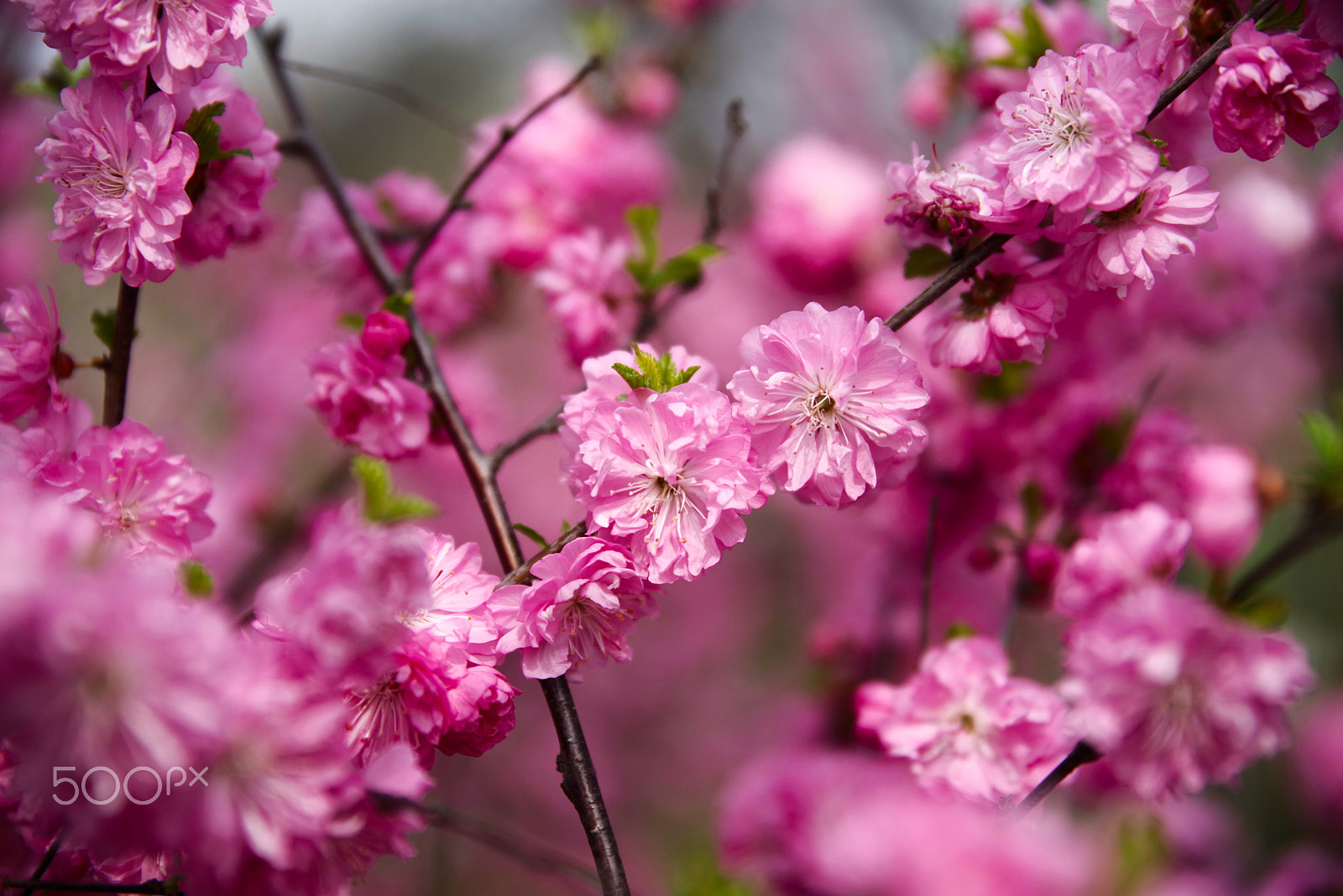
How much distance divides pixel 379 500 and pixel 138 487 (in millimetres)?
253

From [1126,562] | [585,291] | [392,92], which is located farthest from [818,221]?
[1126,562]

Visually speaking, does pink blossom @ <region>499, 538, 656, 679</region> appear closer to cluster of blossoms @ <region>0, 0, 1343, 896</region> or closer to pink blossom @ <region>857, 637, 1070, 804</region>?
cluster of blossoms @ <region>0, 0, 1343, 896</region>

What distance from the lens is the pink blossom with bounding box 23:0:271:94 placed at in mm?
797

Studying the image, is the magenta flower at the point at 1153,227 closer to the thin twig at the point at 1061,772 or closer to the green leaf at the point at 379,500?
the thin twig at the point at 1061,772

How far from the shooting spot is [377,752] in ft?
2.59

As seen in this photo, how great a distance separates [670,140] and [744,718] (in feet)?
9.87

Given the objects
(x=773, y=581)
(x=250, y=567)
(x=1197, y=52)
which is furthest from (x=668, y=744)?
(x=1197, y=52)

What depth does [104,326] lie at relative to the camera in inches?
37.3

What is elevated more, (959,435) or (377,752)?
(959,435)

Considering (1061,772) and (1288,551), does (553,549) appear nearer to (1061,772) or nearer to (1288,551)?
(1061,772)

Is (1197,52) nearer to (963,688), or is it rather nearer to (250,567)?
(963,688)

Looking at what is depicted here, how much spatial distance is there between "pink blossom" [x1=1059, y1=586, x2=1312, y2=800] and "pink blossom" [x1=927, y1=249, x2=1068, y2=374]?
0.91 feet

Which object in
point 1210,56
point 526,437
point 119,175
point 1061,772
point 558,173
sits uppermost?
point 558,173

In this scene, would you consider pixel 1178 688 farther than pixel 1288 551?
No
